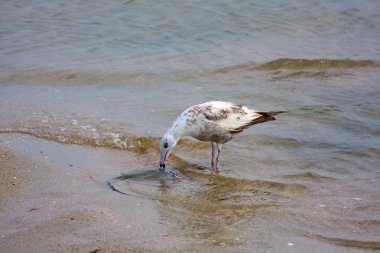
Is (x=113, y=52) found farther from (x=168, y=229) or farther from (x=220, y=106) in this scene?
(x=168, y=229)

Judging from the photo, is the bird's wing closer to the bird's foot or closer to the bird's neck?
the bird's neck

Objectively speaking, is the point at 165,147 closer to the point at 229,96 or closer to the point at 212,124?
the point at 212,124

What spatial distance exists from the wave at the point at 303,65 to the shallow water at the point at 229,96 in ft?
0.08

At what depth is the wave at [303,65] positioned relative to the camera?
11.7 m

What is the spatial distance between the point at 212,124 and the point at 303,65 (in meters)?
4.71

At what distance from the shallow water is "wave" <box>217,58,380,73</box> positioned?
0.08 feet

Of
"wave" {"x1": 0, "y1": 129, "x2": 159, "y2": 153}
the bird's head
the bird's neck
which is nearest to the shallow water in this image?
"wave" {"x1": 0, "y1": 129, "x2": 159, "y2": 153}

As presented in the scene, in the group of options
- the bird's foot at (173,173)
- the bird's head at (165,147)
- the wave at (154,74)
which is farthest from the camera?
the wave at (154,74)

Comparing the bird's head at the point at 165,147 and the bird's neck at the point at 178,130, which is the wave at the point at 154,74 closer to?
the bird's neck at the point at 178,130

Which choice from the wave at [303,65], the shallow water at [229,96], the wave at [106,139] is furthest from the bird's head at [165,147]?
the wave at [303,65]

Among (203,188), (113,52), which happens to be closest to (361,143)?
(203,188)

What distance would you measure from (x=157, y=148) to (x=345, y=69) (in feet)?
15.7

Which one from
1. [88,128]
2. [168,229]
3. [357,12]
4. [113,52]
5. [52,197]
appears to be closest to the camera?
[168,229]

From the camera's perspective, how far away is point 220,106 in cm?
795
